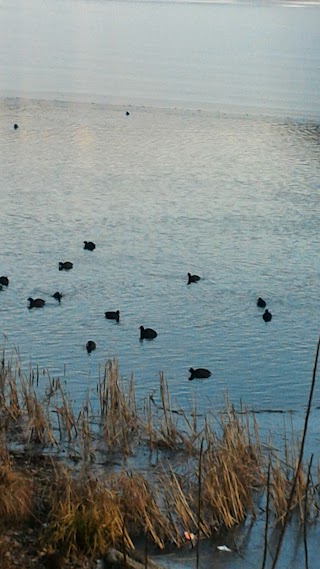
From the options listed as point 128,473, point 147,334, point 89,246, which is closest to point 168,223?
point 89,246

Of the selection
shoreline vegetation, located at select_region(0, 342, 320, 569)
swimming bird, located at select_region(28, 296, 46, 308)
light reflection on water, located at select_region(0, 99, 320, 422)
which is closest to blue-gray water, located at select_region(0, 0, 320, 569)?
light reflection on water, located at select_region(0, 99, 320, 422)

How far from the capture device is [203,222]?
59.7 feet

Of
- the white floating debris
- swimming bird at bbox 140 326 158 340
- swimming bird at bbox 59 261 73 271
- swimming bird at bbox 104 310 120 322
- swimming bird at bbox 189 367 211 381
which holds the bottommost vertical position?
the white floating debris

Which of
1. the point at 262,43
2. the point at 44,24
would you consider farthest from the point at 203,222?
the point at 44,24

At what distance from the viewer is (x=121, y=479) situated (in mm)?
8008

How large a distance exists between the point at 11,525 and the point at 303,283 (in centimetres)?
839

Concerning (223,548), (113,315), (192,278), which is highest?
(192,278)

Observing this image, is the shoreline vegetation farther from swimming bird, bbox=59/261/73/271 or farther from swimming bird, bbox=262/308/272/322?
swimming bird, bbox=59/261/73/271

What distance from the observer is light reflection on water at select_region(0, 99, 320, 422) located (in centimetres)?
1216

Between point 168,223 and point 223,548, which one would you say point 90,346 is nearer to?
point 223,548

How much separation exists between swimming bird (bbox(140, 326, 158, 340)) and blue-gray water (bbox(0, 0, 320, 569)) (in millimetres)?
119

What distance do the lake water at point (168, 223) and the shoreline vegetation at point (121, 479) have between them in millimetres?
1329

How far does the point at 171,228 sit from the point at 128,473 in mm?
9227

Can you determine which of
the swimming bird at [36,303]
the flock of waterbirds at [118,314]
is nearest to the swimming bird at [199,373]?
the flock of waterbirds at [118,314]
